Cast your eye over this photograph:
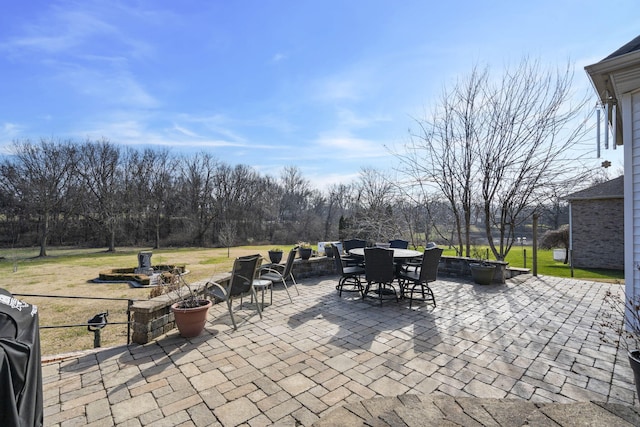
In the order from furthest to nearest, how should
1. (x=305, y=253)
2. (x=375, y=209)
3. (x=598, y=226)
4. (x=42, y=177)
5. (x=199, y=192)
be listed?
1. (x=199, y=192)
2. (x=42, y=177)
3. (x=375, y=209)
4. (x=598, y=226)
5. (x=305, y=253)

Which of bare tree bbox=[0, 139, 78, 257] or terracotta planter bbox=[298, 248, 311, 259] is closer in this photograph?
terracotta planter bbox=[298, 248, 311, 259]

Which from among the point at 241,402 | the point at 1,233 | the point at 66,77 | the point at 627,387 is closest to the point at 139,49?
the point at 66,77

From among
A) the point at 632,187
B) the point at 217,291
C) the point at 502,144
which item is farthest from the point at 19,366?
the point at 502,144

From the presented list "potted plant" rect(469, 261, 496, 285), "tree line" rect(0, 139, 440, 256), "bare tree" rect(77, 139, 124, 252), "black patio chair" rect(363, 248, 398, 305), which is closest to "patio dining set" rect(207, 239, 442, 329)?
"black patio chair" rect(363, 248, 398, 305)

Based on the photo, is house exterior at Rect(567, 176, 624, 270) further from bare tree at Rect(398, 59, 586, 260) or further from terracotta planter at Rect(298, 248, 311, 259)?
terracotta planter at Rect(298, 248, 311, 259)

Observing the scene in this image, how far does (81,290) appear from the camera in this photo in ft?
Answer: 29.4

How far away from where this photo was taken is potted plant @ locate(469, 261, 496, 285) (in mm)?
6062

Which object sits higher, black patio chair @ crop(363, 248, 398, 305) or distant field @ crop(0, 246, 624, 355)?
black patio chair @ crop(363, 248, 398, 305)

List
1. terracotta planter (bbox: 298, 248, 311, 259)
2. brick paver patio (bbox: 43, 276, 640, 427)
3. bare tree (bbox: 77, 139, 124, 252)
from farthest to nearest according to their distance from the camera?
bare tree (bbox: 77, 139, 124, 252) < terracotta planter (bbox: 298, 248, 311, 259) < brick paver patio (bbox: 43, 276, 640, 427)

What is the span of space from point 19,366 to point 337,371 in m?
2.08

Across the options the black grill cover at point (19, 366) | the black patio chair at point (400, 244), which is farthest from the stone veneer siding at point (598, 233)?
the black grill cover at point (19, 366)

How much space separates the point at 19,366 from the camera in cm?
118

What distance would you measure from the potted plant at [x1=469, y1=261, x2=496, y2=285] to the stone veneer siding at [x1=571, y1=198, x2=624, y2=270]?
1006 cm

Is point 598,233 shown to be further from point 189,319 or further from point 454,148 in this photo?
point 189,319
